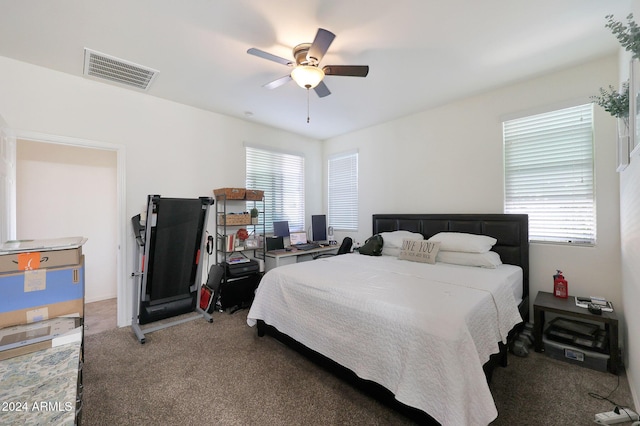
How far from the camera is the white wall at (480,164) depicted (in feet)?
8.53

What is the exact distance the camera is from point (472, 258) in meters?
2.96

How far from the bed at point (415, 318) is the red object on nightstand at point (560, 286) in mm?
261

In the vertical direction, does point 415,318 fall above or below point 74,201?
below

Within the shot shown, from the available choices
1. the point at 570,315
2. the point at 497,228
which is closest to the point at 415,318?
the point at 570,315

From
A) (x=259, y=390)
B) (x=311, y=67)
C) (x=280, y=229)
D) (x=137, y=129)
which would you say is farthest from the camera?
(x=280, y=229)

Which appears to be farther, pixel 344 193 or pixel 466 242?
pixel 344 193

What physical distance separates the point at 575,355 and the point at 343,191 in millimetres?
3778

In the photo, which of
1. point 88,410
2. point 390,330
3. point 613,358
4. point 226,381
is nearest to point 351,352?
point 390,330

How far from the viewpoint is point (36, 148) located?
12.6 feet

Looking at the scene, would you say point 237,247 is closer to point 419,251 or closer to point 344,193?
point 344,193

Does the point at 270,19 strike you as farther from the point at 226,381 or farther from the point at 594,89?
the point at 594,89

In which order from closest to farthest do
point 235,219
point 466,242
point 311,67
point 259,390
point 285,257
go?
1. point 259,390
2. point 311,67
3. point 466,242
4. point 235,219
5. point 285,257

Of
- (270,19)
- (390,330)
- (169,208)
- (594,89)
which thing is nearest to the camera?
(390,330)

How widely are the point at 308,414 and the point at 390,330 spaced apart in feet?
2.70
